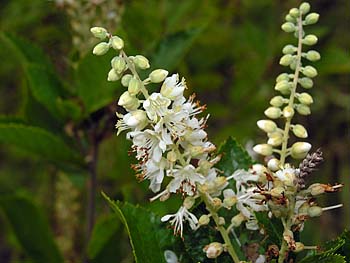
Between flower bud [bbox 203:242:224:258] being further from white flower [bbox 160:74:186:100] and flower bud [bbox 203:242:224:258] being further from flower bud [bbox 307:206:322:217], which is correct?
white flower [bbox 160:74:186:100]

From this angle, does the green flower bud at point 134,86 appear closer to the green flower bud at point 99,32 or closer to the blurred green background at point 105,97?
the green flower bud at point 99,32

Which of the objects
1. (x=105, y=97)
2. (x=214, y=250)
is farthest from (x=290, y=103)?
(x=105, y=97)

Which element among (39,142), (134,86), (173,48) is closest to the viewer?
(134,86)

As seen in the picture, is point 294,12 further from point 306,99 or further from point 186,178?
point 186,178

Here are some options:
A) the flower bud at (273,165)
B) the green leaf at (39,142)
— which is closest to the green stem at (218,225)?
the flower bud at (273,165)

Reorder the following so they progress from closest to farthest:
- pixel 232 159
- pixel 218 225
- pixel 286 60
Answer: pixel 218 225, pixel 286 60, pixel 232 159

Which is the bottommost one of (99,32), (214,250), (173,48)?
(214,250)

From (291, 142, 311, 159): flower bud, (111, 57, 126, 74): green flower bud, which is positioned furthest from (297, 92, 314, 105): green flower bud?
(111, 57, 126, 74): green flower bud
